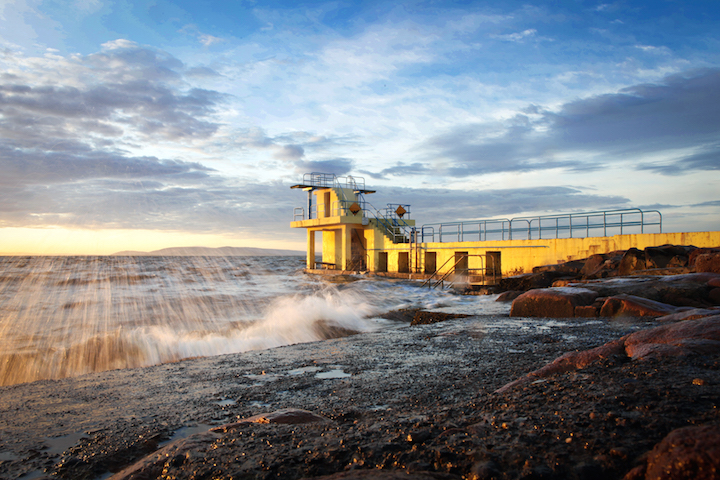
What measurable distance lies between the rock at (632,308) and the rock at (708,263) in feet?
13.1

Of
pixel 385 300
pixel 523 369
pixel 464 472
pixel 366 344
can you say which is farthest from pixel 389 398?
pixel 385 300

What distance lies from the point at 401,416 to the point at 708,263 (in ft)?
35.8

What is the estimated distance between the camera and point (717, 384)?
2.48 meters

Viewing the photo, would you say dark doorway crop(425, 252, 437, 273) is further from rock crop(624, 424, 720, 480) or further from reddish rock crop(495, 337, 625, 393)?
rock crop(624, 424, 720, 480)

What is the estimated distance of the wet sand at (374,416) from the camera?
202 centimetres

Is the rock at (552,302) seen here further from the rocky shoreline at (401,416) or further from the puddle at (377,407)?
the puddle at (377,407)

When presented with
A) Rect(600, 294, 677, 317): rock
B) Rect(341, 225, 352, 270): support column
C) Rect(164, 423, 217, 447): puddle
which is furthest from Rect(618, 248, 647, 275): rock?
Rect(341, 225, 352, 270): support column

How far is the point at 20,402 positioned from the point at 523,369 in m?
5.33

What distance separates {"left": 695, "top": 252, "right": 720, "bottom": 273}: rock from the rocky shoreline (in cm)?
609

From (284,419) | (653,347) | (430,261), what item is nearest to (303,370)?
(284,419)

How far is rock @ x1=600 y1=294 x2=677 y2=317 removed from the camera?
6965mm

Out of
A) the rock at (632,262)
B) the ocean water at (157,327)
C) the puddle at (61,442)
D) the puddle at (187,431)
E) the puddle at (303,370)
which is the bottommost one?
the ocean water at (157,327)

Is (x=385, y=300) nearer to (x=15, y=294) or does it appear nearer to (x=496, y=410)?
(x=496, y=410)

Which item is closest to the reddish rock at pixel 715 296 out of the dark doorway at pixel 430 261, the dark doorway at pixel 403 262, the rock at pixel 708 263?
the rock at pixel 708 263
